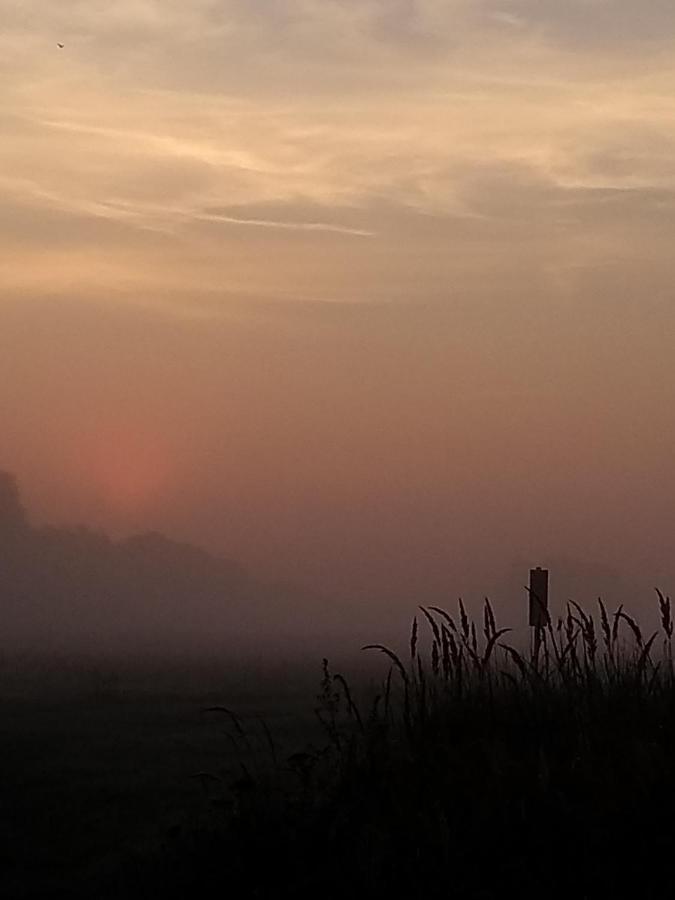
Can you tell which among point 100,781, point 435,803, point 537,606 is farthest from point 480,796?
point 100,781

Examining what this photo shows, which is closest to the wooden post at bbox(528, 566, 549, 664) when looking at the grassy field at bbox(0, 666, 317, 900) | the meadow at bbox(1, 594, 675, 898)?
the meadow at bbox(1, 594, 675, 898)

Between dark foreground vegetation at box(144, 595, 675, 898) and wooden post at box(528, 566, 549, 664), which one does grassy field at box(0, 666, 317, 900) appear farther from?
wooden post at box(528, 566, 549, 664)

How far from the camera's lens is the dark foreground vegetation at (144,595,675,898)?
9703 millimetres

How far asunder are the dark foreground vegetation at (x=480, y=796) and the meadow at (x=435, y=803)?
0.04ft

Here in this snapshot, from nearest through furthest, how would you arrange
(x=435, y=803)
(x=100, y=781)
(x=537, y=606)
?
(x=435, y=803) → (x=537, y=606) → (x=100, y=781)

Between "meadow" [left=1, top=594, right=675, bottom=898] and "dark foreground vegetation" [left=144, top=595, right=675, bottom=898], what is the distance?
14mm

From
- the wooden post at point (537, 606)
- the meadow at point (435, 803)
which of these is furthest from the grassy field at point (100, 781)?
the wooden post at point (537, 606)

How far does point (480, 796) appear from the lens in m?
10.5

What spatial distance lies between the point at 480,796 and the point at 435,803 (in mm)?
376

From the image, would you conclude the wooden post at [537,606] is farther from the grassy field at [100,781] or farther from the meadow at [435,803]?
the grassy field at [100,781]

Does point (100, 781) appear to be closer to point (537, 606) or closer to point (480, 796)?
point (537, 606)

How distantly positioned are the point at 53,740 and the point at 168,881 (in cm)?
722

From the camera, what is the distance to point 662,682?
12.5 metres

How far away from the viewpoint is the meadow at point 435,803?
32.1ft
